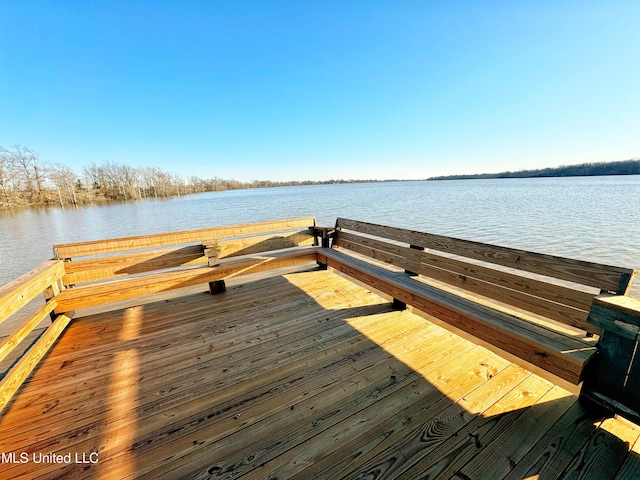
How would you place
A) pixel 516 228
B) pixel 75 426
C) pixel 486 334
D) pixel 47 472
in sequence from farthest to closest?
pixel 516 228 → pixel 486 334 → pixel 75 426 → pixel 47 472

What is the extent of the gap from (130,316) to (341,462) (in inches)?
127

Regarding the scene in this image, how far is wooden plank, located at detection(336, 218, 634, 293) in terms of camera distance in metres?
1.64

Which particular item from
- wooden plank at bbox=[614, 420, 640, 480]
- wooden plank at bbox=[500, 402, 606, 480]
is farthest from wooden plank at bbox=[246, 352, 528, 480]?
wooden plank at bbox=[614, 420, 640, 480]

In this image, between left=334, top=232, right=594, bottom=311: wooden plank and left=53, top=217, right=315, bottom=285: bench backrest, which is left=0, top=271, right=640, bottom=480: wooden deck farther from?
left=53, top=217, right=315, bottom=285: bench backrest

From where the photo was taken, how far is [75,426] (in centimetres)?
175

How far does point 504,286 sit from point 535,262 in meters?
0.31

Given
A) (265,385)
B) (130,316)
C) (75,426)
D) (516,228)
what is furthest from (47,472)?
(516,228)

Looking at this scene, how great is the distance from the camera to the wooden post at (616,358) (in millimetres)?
1449

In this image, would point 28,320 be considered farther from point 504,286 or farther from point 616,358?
point 616,358

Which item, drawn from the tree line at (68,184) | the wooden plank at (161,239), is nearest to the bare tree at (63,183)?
the tree line at (68,184)

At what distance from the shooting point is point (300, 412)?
1803mm

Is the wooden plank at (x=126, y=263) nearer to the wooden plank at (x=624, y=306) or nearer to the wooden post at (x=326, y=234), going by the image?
the wooden post at (x=326, y=234)

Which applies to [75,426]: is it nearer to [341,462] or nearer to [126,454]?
[126,454]

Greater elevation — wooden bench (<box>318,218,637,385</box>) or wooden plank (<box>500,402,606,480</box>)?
wooden bench (<box>318,218,637,385</box>)
